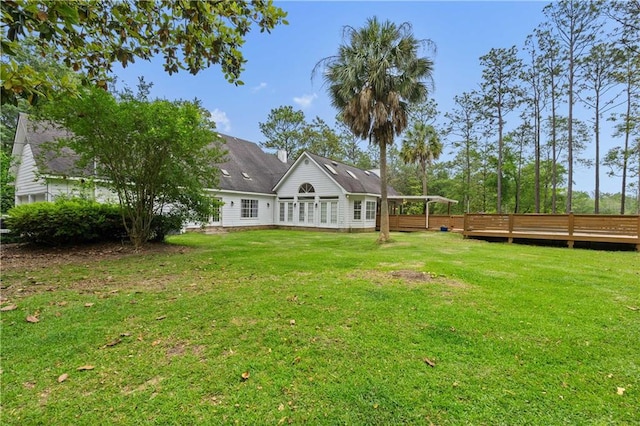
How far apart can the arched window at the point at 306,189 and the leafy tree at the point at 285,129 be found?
13.5 m

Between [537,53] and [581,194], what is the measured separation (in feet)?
97.0

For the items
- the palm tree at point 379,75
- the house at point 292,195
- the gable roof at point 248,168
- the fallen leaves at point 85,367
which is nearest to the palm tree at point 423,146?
the house at point 292,195

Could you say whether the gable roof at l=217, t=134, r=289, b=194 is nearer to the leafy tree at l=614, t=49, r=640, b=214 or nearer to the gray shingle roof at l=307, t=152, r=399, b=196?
the gray shingle roof at l=307, t=152, r=399, b=196

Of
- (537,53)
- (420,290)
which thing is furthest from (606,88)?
(420,290)

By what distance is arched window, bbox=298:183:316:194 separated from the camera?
1950cm

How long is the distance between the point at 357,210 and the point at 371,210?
1662 mm

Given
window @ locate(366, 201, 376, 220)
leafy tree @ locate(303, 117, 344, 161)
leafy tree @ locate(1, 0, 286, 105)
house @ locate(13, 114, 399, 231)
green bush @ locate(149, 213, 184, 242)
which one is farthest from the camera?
leafy tree @ locate(303, 117, 344, 161)

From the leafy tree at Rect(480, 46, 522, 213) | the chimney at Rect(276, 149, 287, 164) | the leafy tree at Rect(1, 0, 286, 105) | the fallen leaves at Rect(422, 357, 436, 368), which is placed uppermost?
the leafy tree at Rect(480, 46, 522, 213)

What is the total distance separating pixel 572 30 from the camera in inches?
717

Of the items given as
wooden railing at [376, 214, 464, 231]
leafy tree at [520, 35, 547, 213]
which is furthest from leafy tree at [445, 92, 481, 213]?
wooden railing at [376, 214, 464, 231]

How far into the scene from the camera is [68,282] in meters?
5.30

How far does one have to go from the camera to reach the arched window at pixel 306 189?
1950cm

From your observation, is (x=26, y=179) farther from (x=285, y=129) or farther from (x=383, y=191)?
(x=285, y=129)

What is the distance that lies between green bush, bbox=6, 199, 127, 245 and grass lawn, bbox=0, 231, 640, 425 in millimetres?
3445
